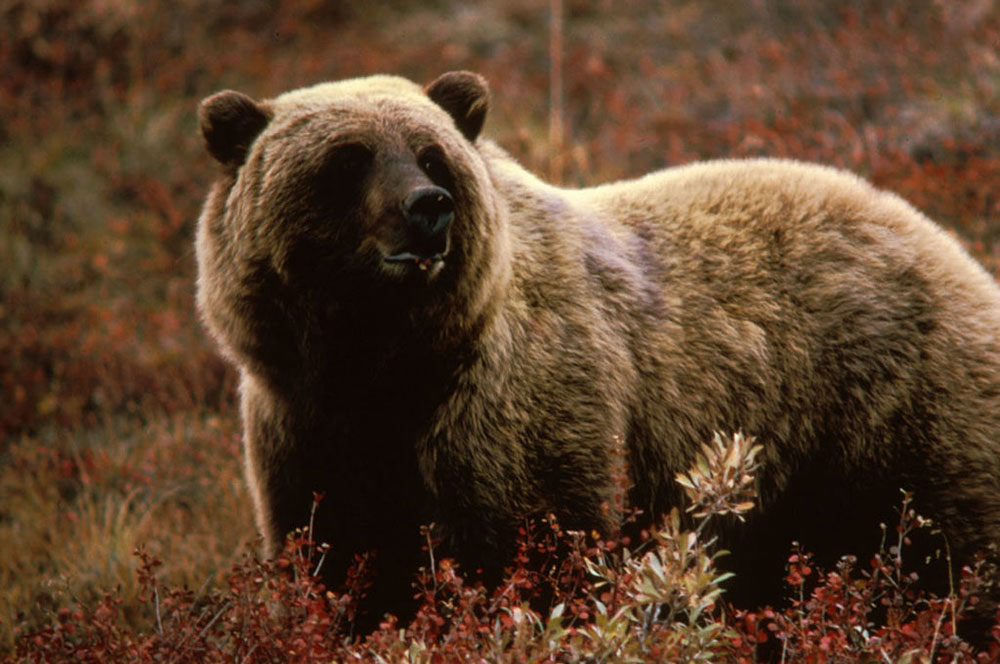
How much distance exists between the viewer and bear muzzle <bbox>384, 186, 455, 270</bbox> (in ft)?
10.2

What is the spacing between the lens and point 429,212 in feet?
10.3

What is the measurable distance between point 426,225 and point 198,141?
6507mm

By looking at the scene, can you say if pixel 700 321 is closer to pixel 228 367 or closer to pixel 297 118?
pixel 297 118

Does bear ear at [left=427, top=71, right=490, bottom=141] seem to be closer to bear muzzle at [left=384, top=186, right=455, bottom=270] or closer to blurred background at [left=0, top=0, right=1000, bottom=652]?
bear muzzle at [left=384, top=186, right=455, bottom=270]

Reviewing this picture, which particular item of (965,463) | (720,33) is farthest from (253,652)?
(720,33)

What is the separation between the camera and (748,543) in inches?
161

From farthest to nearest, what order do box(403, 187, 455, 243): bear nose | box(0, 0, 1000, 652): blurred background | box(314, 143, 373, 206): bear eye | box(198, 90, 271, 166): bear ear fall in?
1. box(0, 0, 1000, 652): blurred background
2. box(198, 90, 271, 166): bear ear
3. box(314, 143, 373, 206): bear eye
4. box(403, 187, 455, 243): bear nose

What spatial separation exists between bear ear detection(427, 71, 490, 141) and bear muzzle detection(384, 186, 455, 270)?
0.76m

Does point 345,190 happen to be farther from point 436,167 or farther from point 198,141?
point 198,141

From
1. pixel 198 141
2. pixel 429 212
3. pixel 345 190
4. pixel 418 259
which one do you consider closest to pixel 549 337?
pixel 418 259

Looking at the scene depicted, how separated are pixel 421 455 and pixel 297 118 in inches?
48.8

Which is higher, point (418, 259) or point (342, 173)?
point (342, 173)

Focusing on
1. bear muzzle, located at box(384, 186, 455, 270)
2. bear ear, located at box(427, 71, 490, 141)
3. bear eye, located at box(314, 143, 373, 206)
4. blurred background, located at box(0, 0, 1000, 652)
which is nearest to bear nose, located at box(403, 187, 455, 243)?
bear muzzle, located at box(384, 186, 455, 270)

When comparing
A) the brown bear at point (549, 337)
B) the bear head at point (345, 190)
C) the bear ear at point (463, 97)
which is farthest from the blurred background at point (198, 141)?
the bear ear at point (463, 97)
